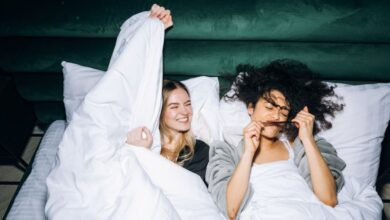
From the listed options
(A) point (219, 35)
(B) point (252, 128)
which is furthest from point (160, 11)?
(B) point (252, 128)

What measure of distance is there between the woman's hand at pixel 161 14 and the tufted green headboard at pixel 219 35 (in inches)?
1.6

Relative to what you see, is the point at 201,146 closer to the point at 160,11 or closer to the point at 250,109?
the point at 250,109

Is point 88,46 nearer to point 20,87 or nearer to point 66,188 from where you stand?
point 20,87

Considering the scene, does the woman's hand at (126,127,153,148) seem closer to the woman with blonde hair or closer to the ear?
the woman with blonde hair

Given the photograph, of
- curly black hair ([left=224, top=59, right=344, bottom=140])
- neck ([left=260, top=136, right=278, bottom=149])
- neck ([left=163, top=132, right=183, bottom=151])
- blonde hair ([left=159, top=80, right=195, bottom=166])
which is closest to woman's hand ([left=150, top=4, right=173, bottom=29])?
blonde hair ([left=159, top=80, right=195, bottom=166])

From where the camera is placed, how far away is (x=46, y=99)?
186 cm

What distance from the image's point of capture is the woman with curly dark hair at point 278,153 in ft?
4.38

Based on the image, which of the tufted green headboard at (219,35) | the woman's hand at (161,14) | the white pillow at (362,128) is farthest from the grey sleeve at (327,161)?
the woman's hand at (161,14)

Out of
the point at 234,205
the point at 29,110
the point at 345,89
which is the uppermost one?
the point at 345,89

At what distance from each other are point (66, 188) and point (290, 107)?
1.08 metres

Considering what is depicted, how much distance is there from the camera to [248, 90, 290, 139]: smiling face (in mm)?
1402

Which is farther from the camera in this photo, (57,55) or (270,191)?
(57,55)

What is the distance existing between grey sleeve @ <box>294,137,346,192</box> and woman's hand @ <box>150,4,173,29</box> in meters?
0.91

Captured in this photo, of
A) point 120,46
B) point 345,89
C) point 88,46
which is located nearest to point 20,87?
point 88,46
